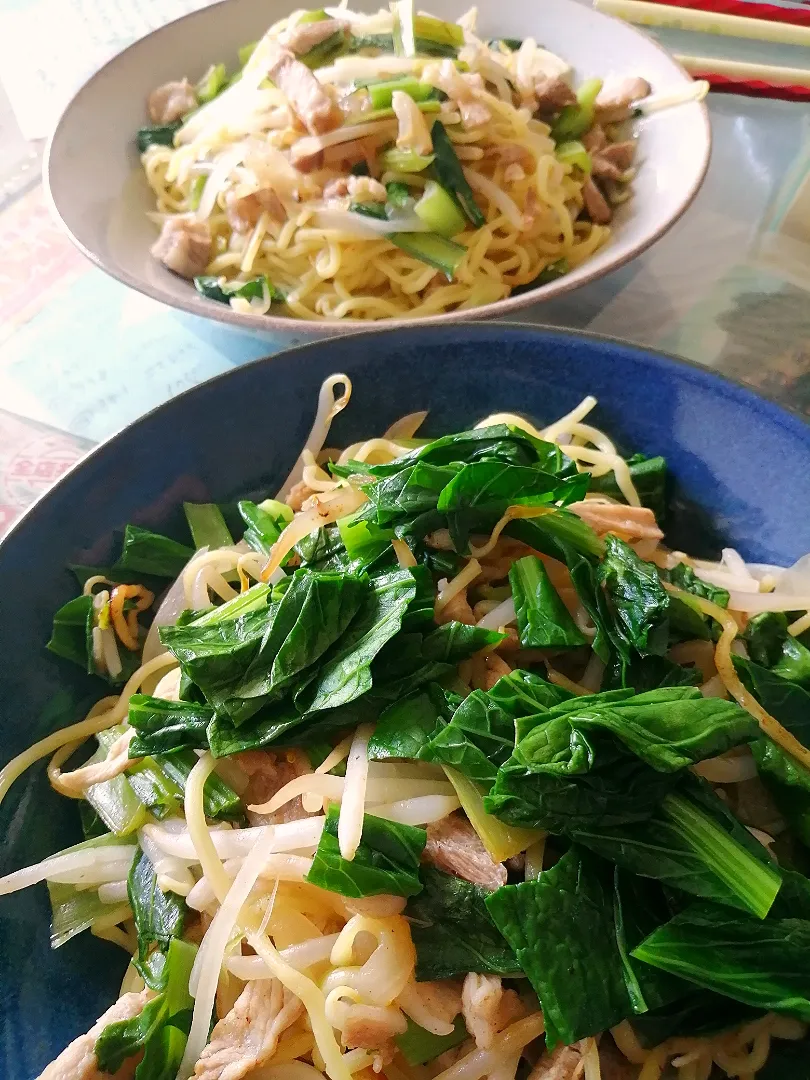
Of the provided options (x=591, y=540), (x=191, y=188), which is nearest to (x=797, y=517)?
(x=591, y=540)

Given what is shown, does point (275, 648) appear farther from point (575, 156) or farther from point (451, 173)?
point (575, 156)

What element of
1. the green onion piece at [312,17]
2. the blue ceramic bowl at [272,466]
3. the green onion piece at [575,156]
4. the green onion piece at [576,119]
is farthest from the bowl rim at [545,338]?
the green onion piece at [312,17]

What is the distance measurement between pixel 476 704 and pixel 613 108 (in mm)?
2734

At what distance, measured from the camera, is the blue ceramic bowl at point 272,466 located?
1562mm

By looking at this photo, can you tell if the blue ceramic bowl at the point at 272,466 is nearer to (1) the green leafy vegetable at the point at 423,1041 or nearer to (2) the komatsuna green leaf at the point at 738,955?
(1) the green leafy vegetable at the point at 423,1041

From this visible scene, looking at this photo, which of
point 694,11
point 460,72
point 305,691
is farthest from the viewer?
point 694,11

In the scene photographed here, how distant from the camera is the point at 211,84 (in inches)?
133

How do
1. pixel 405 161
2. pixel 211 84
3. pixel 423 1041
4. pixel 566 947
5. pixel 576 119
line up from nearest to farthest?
pixel 566 947 → pixel 423 1041 → pixel 405 161 → pixel 576 119 → pixel 211 84

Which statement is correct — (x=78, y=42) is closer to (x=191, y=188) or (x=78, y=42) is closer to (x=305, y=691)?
(x=191, y=188)

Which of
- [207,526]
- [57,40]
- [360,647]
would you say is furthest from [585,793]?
[57,40]

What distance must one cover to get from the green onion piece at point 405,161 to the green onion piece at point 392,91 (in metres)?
0.15

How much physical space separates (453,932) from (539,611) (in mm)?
575

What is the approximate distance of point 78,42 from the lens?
4.55 m

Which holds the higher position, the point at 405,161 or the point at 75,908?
the point at 405,161
